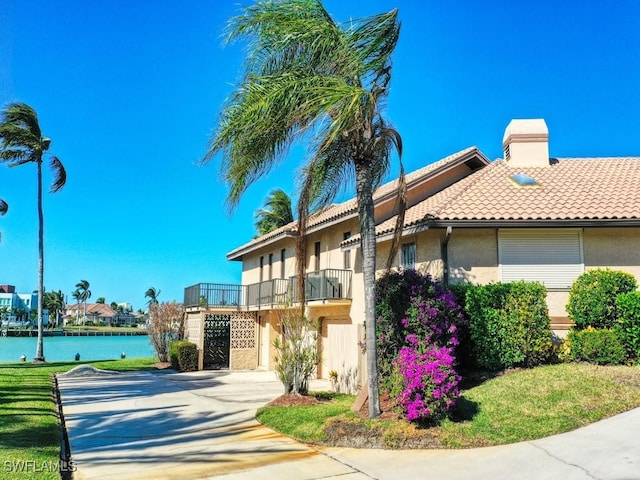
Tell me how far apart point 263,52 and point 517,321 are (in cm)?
803

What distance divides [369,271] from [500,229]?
18.4 feet

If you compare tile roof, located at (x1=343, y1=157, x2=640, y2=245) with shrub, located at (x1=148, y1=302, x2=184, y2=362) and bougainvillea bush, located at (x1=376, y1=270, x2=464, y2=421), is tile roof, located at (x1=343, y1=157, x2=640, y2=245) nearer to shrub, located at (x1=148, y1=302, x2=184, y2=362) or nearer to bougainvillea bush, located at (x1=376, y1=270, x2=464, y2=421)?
bougainvillea bush, located at (x1=376, y1=270, x2=464, y2=421)

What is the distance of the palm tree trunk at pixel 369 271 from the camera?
9180 millimetres

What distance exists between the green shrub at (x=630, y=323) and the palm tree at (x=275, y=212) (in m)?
30.8

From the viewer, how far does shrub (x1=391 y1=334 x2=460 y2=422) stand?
27.5 ft

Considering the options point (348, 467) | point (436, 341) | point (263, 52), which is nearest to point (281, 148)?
point (263, 52)

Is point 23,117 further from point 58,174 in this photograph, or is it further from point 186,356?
point 186,356

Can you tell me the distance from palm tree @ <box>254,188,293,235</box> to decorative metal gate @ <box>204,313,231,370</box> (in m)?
16.1

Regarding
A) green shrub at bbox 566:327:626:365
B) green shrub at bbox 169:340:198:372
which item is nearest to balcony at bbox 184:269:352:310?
green shrub at bbox 169:340:198:372

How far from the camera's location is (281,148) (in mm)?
9672

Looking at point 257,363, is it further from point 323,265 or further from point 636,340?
point 636,340

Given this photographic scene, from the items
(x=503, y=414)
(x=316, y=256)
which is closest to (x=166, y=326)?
(x=316, y=256)

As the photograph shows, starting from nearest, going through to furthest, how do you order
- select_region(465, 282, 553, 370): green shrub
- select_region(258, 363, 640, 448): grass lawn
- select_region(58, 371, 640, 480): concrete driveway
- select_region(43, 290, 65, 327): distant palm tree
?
select_region(58, 371, 640, 480): concrete driveway
select_region(258, 363, 640, 448): grass lawn
select_region(465, 282, 553, 370): green shrub
select_region(43, 290, 65, 327): distant palm tree

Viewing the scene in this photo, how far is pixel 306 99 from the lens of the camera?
8672mm
